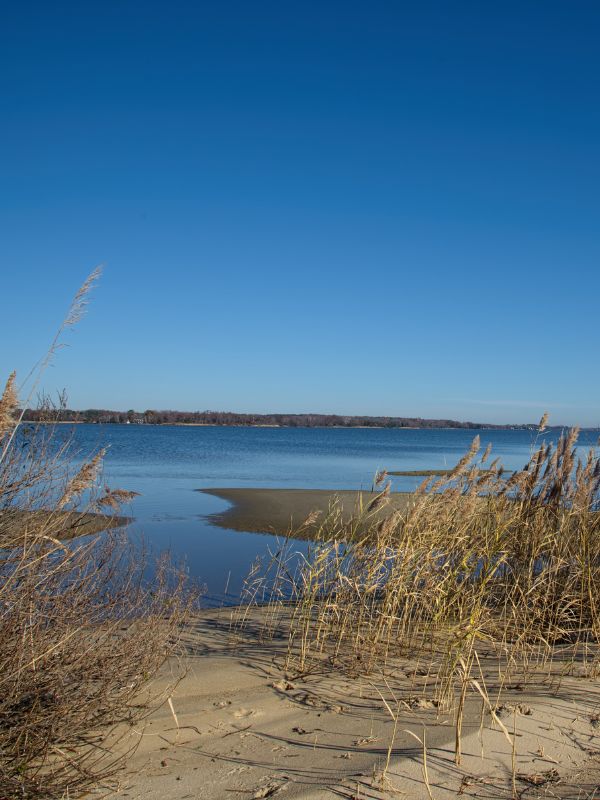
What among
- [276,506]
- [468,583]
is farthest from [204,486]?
[468,583]

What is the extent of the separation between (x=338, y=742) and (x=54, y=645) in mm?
1788

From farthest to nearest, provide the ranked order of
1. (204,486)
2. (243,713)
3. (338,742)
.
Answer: (204,486)
(243,713)
(338,742)

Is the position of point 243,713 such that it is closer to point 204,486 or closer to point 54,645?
point 54,645

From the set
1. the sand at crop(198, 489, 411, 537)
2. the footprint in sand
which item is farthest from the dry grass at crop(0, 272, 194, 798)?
the sand at crop(198, 489, 411, 537)

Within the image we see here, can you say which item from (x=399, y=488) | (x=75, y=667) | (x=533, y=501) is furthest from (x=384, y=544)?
(x=399, y=488)

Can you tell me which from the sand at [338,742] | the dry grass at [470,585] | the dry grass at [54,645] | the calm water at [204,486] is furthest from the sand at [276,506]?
the dry grass at [54,645]

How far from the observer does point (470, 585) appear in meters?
6.57

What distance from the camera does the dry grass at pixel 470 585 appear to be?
221 inches

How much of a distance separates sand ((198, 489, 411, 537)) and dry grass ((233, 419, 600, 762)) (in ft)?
21.3

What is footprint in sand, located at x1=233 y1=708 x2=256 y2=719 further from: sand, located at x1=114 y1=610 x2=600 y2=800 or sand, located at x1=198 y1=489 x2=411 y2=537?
sand, located at x1=198 y1=489 x2=411 y2=537

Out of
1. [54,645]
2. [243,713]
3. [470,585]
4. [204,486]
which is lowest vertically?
[204,486]

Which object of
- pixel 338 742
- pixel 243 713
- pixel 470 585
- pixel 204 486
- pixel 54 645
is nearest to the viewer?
pixel 54 645

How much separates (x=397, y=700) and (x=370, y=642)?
0.90m

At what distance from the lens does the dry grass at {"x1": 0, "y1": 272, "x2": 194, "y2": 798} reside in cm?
335
